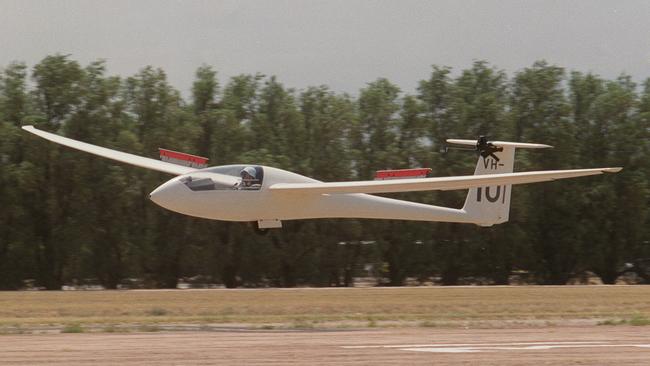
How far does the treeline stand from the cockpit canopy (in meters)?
27.8

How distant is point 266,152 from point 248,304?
1113 inches

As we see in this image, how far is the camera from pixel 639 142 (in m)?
66.6

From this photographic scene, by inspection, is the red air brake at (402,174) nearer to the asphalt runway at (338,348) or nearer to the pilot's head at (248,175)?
the pilot's head at (248,175)

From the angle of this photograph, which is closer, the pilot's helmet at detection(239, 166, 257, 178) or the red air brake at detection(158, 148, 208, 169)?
the pilot's helmet at detection(239, 166, 257, 178)

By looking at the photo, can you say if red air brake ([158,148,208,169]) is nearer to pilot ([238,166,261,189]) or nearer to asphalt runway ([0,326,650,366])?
pilot ([238,166,261,189])

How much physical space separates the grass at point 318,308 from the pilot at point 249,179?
364cm

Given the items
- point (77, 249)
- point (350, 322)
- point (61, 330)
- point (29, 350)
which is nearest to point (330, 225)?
point (77, 249)

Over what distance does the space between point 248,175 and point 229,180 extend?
658 millimetres

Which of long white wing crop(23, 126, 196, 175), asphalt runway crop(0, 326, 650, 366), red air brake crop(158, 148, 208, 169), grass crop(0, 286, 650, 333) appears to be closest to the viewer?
asphalt runway crop(0, 326, 650, 366)

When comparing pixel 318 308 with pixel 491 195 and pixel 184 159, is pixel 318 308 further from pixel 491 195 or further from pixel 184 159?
pixel 491 195

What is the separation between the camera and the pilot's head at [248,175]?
30.7 m

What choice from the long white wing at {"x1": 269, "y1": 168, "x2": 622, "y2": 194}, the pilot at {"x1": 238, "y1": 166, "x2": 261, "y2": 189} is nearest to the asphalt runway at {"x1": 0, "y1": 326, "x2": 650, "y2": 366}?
the long white wing at {"x1": 269, "y1": 168, "x2": 622, "y2": 194}

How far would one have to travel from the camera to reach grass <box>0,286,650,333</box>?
28.0m

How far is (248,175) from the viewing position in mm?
30812
